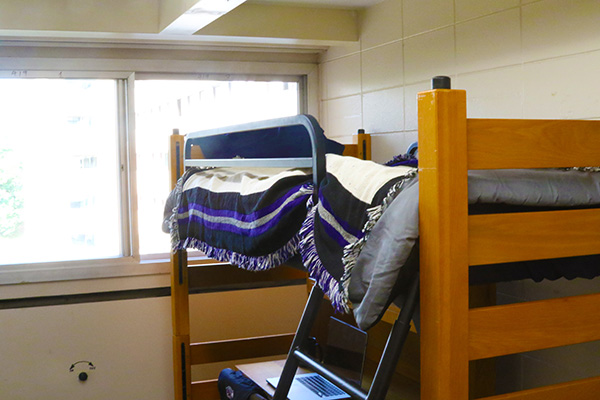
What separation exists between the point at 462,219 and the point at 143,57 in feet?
8.23

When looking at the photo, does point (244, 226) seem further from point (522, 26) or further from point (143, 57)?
point (143, 57)

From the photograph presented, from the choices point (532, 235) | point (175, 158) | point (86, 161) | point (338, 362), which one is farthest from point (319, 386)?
point (86, 161)

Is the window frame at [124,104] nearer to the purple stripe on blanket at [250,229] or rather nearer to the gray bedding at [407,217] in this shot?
the purple stripe on blanket at [250,229]

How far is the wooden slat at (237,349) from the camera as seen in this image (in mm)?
2986

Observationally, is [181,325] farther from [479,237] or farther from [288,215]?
[479,237]

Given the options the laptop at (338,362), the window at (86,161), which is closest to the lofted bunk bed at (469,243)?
the laptop at (338,362)

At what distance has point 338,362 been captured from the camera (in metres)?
2.35

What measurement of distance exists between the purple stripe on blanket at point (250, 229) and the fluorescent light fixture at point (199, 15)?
0.76 m

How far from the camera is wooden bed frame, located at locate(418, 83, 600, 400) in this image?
121 centimetres

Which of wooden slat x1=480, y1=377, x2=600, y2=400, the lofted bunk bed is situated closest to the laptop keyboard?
the lofted bunk bed

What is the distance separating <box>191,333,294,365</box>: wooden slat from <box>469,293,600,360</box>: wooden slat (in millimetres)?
1786

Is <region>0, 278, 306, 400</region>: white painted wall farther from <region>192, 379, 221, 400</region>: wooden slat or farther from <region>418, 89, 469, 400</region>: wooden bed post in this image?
<region>418, 89, 469, 400</region>: wooden bed post

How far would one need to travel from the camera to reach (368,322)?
4.01ft

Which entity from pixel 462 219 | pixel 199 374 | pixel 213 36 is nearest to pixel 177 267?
pixel 199 374
